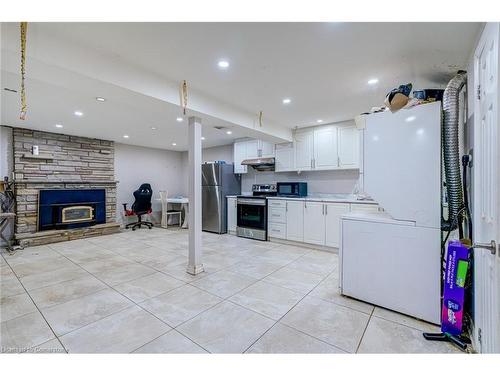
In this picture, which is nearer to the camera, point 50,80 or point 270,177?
point 50,80

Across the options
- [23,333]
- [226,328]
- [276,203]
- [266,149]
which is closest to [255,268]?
[226,328]

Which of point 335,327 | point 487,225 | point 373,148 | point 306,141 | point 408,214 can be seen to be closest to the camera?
point 487,225

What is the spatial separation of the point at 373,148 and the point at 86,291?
3.42 metres

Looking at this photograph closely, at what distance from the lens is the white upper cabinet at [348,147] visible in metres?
4.09

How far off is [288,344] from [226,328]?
51 cm

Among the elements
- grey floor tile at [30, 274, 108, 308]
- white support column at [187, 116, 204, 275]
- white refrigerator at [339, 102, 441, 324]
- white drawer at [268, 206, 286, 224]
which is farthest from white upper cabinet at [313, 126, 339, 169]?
grey floor tile at [30, 274, 108, 308]

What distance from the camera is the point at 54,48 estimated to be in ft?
5.79

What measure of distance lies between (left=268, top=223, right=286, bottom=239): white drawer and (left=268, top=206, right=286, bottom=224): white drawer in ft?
0.27

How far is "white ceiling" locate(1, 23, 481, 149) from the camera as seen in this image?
66.2 inches

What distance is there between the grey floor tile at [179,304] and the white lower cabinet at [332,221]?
239cm

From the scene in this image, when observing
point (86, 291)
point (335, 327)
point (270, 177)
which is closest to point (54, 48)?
point (86, 291)

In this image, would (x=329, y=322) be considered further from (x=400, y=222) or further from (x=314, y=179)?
(x=314, y=179)

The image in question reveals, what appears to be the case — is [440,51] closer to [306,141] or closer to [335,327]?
[335,327]

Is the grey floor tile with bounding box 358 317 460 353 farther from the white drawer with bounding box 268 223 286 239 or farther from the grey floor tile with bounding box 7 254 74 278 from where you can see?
the grey floor tile with bounding box 7 254 74 278
